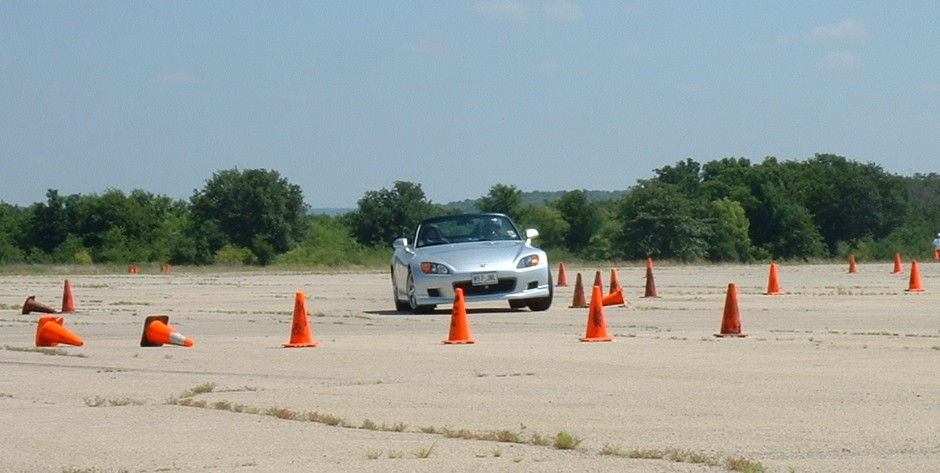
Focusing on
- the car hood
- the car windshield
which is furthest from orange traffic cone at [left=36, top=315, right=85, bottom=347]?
the car windshield

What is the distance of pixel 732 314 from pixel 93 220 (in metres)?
115

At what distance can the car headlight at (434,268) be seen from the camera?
69.8 feet

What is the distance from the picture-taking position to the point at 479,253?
21.6 m

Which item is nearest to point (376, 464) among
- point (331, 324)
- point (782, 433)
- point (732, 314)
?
point (782, 433)

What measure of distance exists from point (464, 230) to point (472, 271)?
6.49 ft

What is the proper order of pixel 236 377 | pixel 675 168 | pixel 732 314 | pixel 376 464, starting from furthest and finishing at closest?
pixel 675 168
pixel 732 314
pixel 236 377
pixel 376 464

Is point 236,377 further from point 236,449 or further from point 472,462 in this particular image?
point 472,462

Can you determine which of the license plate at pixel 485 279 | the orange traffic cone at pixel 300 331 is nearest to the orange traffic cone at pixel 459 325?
the orange traffic cone at pixel 300 331

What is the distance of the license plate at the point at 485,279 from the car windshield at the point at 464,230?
1.68 m

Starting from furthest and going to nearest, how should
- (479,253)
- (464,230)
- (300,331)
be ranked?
1. (464,230)
2. (479,253)
3. (300,331)

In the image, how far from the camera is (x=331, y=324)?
62.7 ft

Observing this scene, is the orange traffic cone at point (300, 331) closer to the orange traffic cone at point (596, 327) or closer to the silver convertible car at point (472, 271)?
the orange traffic cone at point (596, 327)

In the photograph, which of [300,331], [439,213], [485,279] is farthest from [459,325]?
[439,213]

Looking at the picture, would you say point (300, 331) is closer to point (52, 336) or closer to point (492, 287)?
point (52, 336)
